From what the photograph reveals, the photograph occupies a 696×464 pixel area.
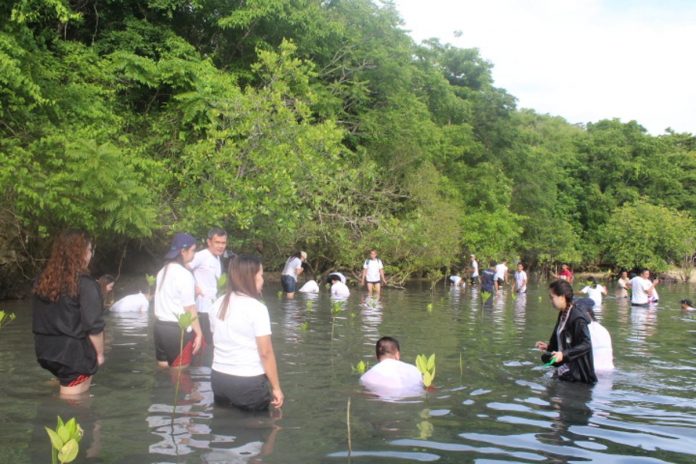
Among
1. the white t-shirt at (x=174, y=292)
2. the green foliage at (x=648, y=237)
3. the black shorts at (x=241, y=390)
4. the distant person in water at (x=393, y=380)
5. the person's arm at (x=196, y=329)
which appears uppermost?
the green foliage at (x=648, y=237)

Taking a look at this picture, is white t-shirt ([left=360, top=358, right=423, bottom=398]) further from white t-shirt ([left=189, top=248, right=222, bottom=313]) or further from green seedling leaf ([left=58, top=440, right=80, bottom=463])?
green seedling leaf ([left=58, top=440, right=80, bottom=463])

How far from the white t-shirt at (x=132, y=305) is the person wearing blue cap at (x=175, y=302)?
7.35m

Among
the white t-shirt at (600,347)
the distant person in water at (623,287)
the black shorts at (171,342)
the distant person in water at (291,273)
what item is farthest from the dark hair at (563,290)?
the distant person in water at (623,287)

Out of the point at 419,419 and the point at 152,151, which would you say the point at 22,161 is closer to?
the point at 152,151

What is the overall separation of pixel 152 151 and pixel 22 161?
6.73 metres

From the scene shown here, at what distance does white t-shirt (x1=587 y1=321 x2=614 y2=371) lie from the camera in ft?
28.7

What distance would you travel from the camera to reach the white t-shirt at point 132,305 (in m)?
15.3

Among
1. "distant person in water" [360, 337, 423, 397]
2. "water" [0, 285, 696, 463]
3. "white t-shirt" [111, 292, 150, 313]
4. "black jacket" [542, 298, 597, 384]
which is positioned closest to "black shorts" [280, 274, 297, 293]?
"white t-shirt" [111, 292, 150, 313]

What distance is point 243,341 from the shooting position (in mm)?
A: 5766

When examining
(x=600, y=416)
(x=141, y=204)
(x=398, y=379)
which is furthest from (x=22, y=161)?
(x=600, y=416)

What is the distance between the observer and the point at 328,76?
30938 millimetres

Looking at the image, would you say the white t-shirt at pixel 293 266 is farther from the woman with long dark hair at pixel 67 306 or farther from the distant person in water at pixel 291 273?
the woman with long dark hair at pixel 67 306

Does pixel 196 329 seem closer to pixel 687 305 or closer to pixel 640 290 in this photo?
pixel 640 290

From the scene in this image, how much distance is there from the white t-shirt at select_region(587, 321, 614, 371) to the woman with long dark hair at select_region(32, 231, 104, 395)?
6.22 m
